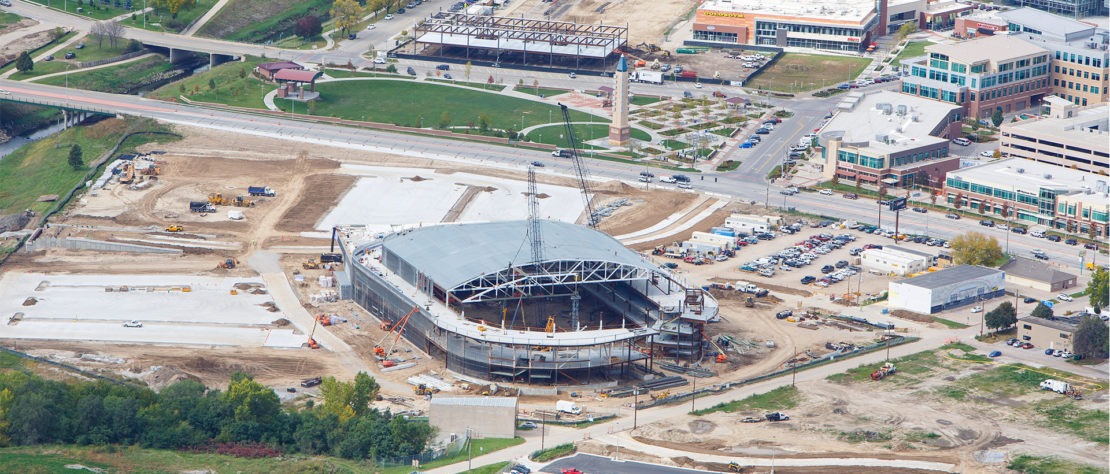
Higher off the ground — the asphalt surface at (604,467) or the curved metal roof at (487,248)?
the curved metal roof at (487,248)

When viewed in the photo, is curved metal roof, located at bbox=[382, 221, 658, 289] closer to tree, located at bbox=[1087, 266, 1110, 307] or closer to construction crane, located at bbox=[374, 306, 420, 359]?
construction crane, located at bbox=[374, 306, 420, 359]

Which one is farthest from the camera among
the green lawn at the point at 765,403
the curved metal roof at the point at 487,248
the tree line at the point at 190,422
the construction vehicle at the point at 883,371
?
the curved metal roof at the point at 487,248

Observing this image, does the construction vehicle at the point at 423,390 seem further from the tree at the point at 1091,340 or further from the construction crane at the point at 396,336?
the tree at the point at 1091,340

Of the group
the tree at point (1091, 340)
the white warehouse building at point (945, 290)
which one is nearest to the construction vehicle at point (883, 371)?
the tree at point (1091, 340)

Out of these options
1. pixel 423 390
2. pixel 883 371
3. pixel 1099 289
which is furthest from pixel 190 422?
pixel 1099 289

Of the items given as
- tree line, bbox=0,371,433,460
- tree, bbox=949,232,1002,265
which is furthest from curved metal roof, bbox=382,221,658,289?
tree, bbox=949,232,1002,265

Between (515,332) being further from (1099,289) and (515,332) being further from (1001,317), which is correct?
(1099,289)
